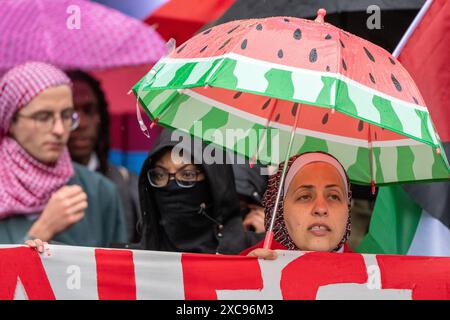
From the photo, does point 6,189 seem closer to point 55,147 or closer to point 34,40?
point 55,147

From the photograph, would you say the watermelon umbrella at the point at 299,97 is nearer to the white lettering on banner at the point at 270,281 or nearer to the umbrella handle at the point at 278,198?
the umbrella handle at the point at 278,198

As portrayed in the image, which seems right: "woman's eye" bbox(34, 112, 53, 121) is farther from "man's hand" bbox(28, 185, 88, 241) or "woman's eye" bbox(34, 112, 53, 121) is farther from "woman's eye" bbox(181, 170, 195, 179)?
"woman's eye" bbox(181, 170, 195, 179)

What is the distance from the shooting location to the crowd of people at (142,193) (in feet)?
17.8

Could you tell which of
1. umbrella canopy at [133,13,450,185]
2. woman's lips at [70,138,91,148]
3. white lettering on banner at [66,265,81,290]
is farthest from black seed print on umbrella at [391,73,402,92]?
woman's lips at [70,138,91,148]

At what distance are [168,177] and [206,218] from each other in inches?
12.2

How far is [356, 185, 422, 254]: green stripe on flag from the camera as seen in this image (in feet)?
20.6

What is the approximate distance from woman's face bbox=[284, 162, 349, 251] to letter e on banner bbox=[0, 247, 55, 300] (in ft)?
3.49

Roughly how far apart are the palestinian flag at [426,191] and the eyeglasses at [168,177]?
95cm

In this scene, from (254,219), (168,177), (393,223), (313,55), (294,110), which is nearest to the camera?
(313,55)

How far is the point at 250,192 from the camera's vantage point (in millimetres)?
7156

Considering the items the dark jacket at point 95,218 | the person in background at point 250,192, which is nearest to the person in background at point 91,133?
the dark jacket at point 95,218

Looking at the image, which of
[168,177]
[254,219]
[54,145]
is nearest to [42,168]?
[54,145]

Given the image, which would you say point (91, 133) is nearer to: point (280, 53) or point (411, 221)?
point (411, 221)
